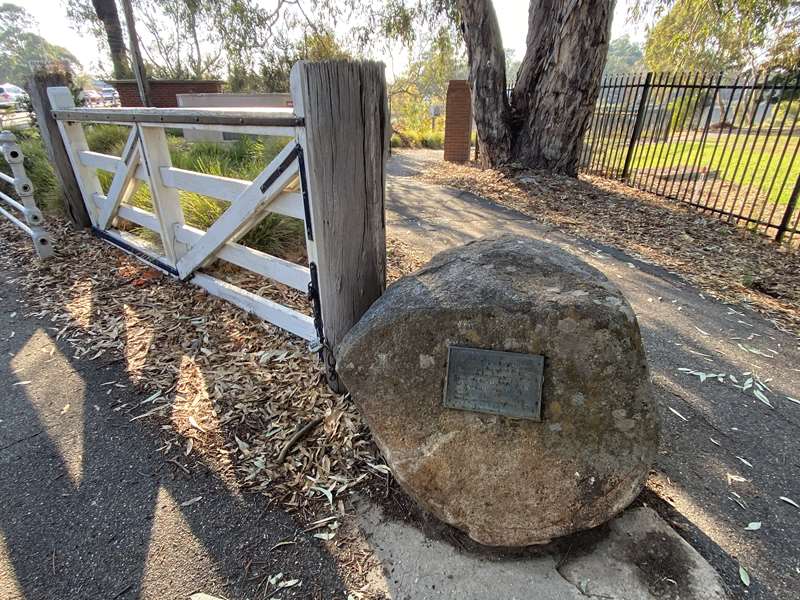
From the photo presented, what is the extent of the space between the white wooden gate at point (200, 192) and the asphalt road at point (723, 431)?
204cm

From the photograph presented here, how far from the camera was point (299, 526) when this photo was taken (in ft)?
6.23

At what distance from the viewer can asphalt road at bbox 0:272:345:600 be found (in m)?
1.68

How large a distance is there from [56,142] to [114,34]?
1551 cm

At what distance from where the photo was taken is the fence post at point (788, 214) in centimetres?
492

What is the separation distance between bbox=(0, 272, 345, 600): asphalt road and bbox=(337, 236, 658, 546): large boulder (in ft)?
1.98

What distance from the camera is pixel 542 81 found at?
7508 millimetres

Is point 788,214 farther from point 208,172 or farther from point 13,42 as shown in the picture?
point 13,42

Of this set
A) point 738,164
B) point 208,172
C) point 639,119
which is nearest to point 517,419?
point 208,172

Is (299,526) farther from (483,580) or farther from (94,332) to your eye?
(94,332)

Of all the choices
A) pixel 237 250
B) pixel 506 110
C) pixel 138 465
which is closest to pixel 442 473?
pixel 138 465

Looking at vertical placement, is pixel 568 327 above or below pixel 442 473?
above

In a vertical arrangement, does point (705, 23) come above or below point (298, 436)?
above

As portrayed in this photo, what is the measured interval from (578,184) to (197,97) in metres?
9.76

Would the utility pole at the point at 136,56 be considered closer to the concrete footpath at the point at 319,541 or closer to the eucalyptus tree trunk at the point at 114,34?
the eucalyptus tree trunk at the point at 114,34
